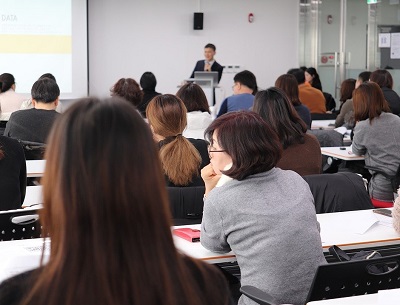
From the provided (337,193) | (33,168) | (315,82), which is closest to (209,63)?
(315,82)

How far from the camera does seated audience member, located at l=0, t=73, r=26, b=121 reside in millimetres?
8477

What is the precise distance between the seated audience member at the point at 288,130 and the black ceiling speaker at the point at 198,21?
351 inches

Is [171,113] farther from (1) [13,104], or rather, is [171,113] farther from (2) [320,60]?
(2) [320,60]

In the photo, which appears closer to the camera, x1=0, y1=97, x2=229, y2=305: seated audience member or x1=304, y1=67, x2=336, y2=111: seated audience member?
x1=0, y1=97, x2=229, y2=305: seated audience member

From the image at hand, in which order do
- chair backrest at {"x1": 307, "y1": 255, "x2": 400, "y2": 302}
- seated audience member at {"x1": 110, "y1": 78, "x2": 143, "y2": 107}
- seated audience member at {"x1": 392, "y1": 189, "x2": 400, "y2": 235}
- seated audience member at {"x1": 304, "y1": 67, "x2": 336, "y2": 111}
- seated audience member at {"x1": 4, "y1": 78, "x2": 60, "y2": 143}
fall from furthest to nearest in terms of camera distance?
seated audience member at {"x1": 304, "y1": 67, "x2": 336, "y2": 111}
seated audience member at {"x1": 110, "y1": 78, "x2": 143, "y2": 107}
seated audience member at {"x1": 4, "y1": 78, "x2": 60, "y2": 143}
seated audience member at {"x1": 392, "y1": 189, "x2": 400, "y2": 235}
chair backrest at {"x1": 307, "y1": 255, "x2": 400, "y2": 302}

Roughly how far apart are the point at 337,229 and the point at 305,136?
118 centimetres

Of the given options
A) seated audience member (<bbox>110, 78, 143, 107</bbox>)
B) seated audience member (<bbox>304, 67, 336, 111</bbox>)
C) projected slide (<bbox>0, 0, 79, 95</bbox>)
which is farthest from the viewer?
seated audience member (<bbox>304, 67, 336, 111</bbox>)

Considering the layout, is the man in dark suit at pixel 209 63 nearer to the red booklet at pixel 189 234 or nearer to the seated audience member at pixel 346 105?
the seated audience member at pixel 346 105

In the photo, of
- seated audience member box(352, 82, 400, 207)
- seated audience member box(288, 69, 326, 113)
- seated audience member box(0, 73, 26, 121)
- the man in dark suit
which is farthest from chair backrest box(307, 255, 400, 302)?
the man in dark suit

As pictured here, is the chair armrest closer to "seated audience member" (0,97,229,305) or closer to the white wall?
"seated audience member" (0,97,229,305)

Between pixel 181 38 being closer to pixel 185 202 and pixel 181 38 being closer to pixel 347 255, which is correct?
pixel 185 202

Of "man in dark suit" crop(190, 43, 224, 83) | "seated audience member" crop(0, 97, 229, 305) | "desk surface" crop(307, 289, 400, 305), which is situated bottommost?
"desk surface" crop(307, 289, 400, 305)

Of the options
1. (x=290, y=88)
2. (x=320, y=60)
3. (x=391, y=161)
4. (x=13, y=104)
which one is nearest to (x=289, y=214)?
(x=391, y=161)

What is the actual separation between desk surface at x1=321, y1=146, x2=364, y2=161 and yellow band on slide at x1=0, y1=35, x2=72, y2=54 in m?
6.49
